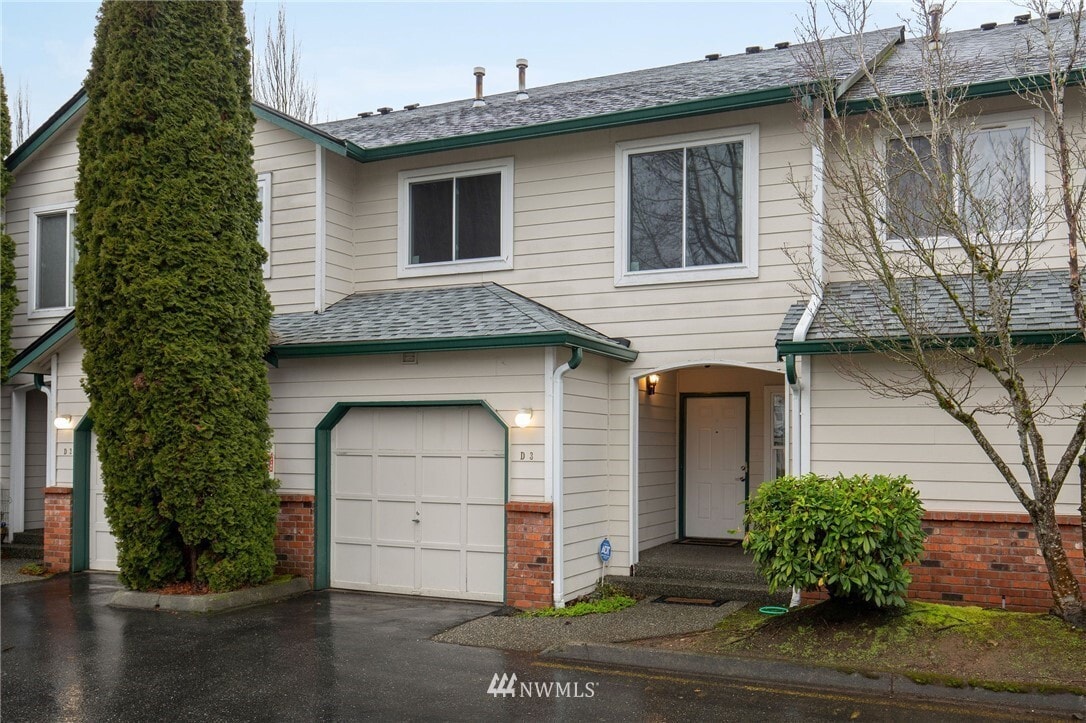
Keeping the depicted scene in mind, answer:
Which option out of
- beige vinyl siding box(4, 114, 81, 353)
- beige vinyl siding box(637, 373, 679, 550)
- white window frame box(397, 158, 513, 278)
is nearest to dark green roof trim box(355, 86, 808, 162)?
white window frame box(397, 158, 513, 278)

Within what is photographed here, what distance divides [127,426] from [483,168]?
5.09m

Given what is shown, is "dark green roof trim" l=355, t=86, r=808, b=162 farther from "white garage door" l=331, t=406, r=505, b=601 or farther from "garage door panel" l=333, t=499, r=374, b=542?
"garage door panel" l=333, t=499, r=374, b=542

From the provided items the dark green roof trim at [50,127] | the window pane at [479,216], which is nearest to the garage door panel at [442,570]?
the window pane at [479,216]

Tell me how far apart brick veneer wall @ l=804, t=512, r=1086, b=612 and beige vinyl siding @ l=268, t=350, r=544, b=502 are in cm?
379

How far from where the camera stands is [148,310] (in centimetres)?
991

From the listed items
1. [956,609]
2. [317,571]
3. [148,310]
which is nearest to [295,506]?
[317,571]

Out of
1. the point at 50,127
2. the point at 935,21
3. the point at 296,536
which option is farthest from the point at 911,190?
the point at 50,127

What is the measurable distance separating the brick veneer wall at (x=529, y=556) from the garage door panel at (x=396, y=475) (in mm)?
1472

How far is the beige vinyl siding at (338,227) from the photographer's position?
484 inches

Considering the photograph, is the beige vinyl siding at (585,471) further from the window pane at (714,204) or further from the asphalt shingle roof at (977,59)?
the asphalt shingle roof at (977,59)

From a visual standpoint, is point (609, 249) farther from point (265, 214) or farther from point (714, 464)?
point (265, 214)

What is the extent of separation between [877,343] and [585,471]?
337cm

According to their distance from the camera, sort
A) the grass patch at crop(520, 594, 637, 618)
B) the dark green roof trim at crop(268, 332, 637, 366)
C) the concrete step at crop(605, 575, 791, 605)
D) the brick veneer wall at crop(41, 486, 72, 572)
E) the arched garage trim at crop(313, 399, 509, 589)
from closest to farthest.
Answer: the grass patch at crop(520, 594, 637, 618) → the dark green roof trim at crop(268, 332, 637, 366) → the concrete step at crop(605, 575, 791, 605) → the arched garage trim at crop(313, 399, 509, 589) → the brick veneer wall at crop(41, 486, 72, 572)

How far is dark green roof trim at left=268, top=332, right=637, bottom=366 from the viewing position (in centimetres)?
971
